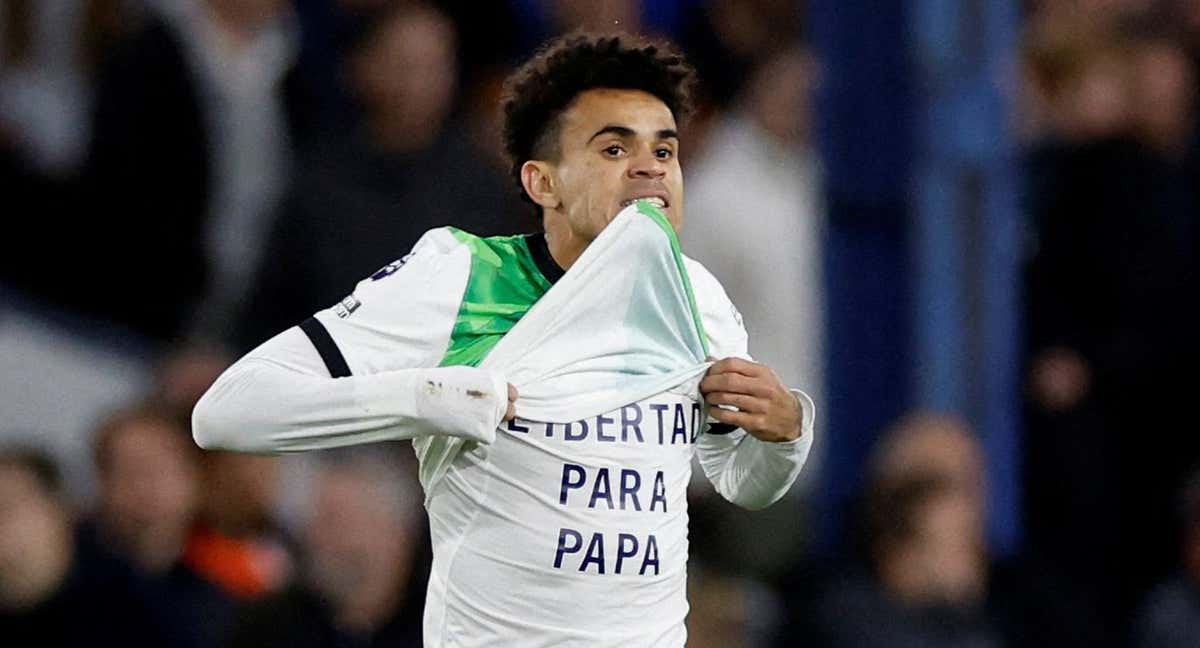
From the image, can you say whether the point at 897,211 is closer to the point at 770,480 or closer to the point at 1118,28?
the point at 1118,28

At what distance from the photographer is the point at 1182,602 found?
6.56 meters

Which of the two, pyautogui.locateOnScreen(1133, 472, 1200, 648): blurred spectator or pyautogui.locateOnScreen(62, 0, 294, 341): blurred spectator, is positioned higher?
pyautogui.locateOnScreen(62, 0, 294, 341): blurred spectator

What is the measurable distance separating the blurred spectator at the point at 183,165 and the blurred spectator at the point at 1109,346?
223cm

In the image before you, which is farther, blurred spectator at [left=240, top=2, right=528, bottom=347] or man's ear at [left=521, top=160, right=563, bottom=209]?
blurred spectator at [left=240, top=2, right=528, bottom=347]

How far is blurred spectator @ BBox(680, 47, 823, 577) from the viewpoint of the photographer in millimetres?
6504

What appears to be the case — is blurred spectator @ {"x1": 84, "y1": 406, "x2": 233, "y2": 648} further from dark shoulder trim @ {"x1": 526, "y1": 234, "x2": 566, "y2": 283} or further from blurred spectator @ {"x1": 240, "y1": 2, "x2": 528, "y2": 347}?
dark shoulder trim @ {"x1": 526, "y1": 234, "x2": 566, "y2": 283}

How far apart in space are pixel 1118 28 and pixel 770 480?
386 centimetres

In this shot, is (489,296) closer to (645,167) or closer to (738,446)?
(645,167)

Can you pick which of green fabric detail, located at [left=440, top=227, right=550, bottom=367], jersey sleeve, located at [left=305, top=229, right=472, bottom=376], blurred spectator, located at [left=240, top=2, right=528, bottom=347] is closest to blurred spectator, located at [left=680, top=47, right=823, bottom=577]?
blurred spectator, located at [left=240, top=2, right=528, bottom=347]

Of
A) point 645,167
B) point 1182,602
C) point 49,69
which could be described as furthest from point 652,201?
point 49,69

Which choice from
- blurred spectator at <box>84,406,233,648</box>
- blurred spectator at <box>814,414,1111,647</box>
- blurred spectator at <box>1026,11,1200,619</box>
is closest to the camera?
blurred spectator at <box>84,406,233,648</box>

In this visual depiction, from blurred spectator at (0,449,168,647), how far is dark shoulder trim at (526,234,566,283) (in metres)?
2.30

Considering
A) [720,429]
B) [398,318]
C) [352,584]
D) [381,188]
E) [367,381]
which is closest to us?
[367,381]

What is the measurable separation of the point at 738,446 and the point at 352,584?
5.96ft
